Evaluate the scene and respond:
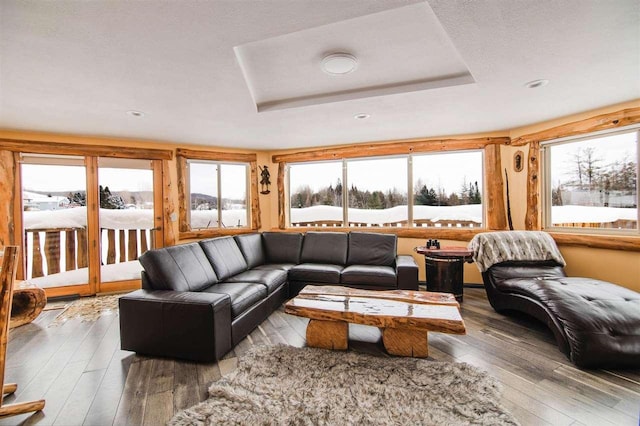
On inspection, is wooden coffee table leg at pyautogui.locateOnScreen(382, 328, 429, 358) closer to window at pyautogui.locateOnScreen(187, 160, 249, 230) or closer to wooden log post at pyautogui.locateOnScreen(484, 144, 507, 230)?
wooden log post at pyautogui.locateOnScreen(484, 144, 507, 230)

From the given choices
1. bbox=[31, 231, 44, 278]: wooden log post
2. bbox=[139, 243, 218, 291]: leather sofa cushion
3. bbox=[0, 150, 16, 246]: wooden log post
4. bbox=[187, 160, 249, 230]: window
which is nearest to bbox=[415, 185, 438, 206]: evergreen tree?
bbox=[187, 160, 249, 230]: window

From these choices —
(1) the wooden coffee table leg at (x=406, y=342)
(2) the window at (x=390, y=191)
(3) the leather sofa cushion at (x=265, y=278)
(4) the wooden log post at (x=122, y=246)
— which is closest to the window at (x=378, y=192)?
(2) the window at (x=390, y=191)

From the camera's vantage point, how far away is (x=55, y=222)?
13.0 feet

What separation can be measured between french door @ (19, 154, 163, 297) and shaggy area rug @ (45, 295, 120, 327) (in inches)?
11.9

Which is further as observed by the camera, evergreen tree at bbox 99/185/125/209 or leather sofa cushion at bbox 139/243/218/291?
evergreen tree at bbox 99/185/125/209

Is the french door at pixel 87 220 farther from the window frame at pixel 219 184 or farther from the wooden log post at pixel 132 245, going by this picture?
the window frame at pixel 219 184

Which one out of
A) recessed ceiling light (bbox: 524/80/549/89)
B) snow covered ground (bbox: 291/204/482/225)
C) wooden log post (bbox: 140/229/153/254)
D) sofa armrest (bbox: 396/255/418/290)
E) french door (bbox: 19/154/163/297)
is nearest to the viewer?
recessed ceiling light (bbox: 524/80/549/89)

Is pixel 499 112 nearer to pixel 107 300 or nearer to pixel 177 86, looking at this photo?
pixel 177 86

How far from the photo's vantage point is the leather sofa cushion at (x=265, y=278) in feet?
10.3

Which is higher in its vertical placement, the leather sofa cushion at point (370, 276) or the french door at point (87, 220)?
the french door at point (87, 220)

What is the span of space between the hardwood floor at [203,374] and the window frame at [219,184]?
195 centimetres

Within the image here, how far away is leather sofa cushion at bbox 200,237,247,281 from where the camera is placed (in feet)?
10.7

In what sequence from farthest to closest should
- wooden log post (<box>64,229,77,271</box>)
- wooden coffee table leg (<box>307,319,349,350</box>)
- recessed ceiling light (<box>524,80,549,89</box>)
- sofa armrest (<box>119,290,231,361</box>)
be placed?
wooden log post (<box>64,229,77,271</box>)
recessed ceiling light (<box>524,80,549,89</box>)
wooden coffee table leg (<box>307,319,349,350</box>)
sofa armrest (<box>119,290,231,361</box>)

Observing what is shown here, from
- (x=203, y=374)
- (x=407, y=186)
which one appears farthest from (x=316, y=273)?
(x=407, y=186)
